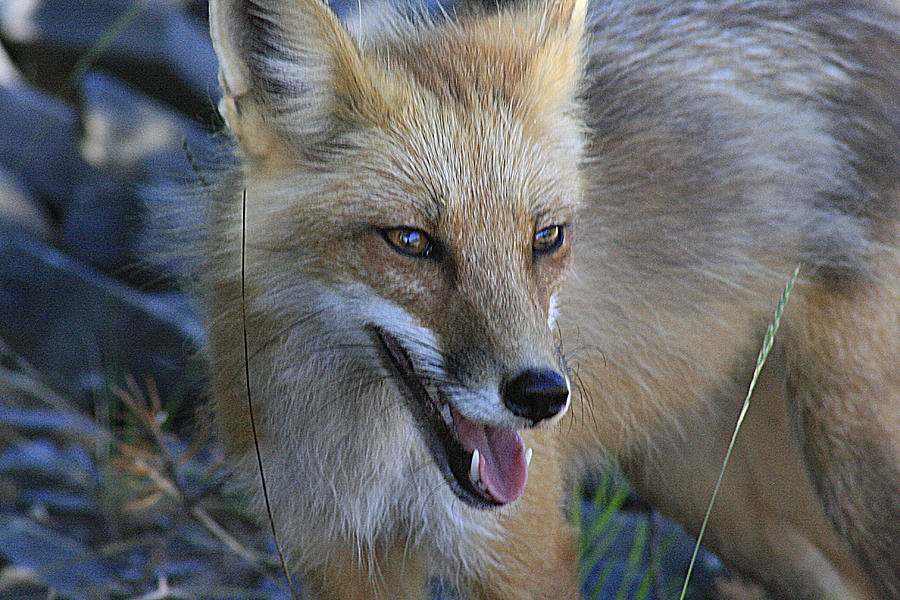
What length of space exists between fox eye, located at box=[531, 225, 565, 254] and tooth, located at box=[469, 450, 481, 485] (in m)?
0.51

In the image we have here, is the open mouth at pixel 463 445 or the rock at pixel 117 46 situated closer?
the open mouth at pixel 463 445

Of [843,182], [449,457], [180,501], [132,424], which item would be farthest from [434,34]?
[132,424]

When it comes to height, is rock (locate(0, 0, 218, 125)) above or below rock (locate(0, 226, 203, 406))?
above

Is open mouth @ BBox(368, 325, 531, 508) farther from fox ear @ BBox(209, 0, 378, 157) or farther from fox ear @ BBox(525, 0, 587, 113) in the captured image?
fox ear @ BBox(525, 0, 587, 113)

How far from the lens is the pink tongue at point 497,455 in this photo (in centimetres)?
230

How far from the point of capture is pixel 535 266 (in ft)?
7.84

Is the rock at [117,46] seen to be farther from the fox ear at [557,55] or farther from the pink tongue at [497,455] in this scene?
the pink tongue at [497,455]

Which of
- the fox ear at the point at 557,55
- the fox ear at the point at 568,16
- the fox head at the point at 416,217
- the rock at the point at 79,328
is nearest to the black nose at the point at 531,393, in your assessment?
the fox head at the point at 416,217

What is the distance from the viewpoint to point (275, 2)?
2.32 m

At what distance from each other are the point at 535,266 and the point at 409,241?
326mm

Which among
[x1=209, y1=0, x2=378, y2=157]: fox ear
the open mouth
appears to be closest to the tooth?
the open mouth

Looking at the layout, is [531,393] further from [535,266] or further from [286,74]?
[286,74]

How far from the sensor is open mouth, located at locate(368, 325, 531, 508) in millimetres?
2287

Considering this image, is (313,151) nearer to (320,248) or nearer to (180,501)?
(320,248)
